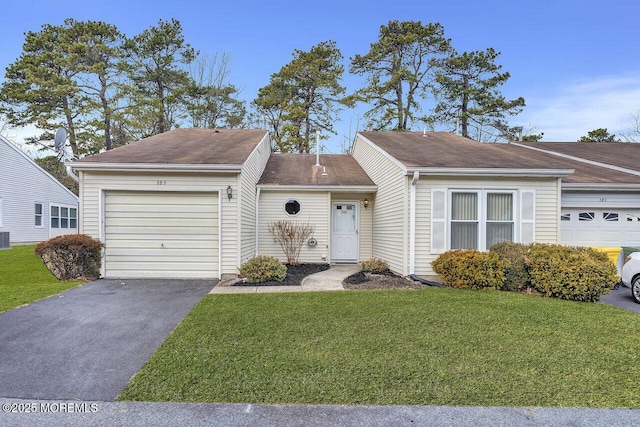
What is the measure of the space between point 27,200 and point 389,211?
760 inches

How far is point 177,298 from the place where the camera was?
20.3ft

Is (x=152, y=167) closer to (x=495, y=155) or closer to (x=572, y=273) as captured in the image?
(x=495, y=155)

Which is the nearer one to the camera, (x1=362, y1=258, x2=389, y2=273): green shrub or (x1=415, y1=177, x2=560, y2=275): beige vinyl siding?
(x1=415, y1=177, x2=560, y2=275): beige vinyl siding

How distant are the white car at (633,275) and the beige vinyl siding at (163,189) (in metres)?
8.48

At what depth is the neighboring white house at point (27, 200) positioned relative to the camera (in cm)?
1631

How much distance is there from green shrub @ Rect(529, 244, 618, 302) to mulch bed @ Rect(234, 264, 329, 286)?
16.7ft

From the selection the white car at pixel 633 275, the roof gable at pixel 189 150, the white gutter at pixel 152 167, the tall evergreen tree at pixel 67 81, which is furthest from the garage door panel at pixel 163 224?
the tall evergreen tree at pixel 67 81

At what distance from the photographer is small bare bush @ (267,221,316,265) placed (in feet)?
33.9

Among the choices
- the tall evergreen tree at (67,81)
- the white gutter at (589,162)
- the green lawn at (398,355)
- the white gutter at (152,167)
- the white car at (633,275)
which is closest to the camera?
the green lawn at (398,355)

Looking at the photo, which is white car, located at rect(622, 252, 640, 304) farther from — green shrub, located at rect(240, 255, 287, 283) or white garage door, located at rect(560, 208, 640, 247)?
green shrub, located at rect(240, 255, 287, 283)

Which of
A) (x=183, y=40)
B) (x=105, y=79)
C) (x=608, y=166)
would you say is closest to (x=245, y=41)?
(x=183, y=40)

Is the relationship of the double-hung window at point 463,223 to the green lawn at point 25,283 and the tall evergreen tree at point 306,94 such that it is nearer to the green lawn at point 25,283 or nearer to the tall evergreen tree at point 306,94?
the green lawn at point 25,283

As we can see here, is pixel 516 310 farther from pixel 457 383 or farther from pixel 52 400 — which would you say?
Result: pixel 52 400

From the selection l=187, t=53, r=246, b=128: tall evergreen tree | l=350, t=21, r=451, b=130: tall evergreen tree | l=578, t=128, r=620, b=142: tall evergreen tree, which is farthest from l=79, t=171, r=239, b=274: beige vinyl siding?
l=578, t=128, r=620, b=142: tall evergreen tree
